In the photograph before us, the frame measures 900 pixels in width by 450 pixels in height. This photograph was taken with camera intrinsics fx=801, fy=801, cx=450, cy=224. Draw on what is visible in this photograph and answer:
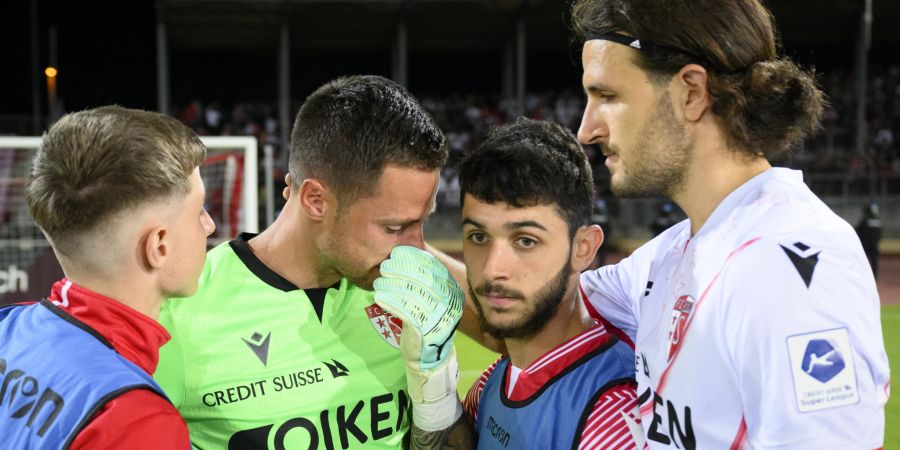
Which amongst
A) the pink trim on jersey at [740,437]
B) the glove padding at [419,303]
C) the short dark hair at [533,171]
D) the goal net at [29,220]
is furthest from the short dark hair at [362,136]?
the goal net at [29,220]

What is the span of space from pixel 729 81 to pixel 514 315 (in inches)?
34.0

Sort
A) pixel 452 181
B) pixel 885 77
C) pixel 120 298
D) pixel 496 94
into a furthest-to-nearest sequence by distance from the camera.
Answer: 1. pixel 496 94
2. pixel 885 77
3. pixel 452 181
4. pixel 120 298

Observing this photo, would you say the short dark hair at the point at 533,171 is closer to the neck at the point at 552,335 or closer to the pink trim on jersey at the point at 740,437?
the neck at the point at 552,335

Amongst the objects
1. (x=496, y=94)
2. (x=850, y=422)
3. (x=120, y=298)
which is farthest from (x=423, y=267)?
(x=496, y=94)

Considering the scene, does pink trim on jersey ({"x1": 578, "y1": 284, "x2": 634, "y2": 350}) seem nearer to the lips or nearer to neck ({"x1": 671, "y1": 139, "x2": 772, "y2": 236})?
the lips

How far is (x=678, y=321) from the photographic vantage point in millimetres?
1834

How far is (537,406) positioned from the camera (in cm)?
223

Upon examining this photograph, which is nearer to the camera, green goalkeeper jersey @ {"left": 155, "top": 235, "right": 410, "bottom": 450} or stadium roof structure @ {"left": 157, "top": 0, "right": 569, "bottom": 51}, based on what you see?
green goalkeeper jersey @ {"left": 155, "top": 235, "right": 410, "bottom": 450}

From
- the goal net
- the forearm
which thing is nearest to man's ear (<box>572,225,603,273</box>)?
the forearm

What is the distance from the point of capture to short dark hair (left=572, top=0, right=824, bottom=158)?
193 cm

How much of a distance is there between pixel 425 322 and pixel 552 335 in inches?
17.6

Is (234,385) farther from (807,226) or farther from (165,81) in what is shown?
(165,81)

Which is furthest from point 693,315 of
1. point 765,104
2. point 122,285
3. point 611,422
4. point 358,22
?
point 358,22

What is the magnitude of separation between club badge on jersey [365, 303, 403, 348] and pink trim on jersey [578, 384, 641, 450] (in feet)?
2.08
